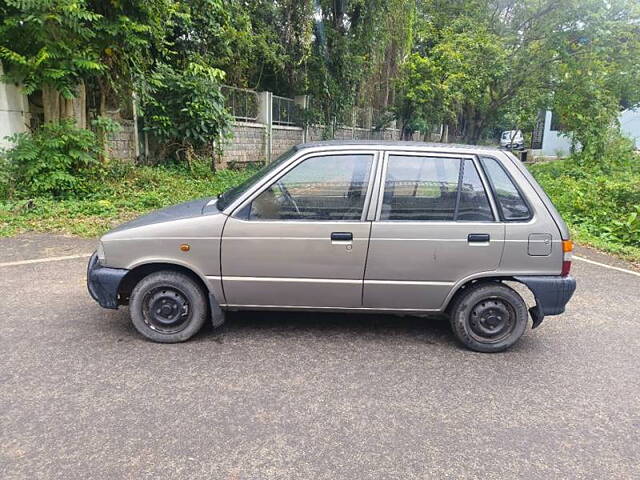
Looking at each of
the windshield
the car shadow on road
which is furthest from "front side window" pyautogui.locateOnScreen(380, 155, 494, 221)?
the car shadow on road

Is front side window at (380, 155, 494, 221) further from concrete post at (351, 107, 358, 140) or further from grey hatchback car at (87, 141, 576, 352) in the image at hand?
concrete post at (351, 107, 358, 140)

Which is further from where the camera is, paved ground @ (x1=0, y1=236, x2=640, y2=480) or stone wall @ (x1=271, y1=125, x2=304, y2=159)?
stone wall @ (x1=271, y1=125, x2=304, y2=159)

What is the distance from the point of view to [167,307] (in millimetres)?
3578

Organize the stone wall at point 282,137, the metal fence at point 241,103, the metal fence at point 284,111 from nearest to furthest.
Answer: the metal fence at point 241,103
the metal fence at point 284,111
the stone wall at point 282,137

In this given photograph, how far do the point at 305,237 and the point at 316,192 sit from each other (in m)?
0.38

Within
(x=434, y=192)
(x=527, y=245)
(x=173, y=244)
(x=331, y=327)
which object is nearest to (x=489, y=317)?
(x=527, y=245)

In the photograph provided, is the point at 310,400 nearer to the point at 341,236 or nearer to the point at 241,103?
the point at 341,236

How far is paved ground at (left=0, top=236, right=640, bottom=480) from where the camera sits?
2.36 m

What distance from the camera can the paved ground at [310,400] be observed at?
93.0 inches

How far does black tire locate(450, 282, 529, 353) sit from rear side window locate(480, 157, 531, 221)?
0.58 metres

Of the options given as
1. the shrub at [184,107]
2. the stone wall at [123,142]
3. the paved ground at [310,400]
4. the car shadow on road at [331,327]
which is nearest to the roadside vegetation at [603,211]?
the paved ground at [310,400]

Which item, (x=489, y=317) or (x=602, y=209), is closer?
(x=489, y=317)

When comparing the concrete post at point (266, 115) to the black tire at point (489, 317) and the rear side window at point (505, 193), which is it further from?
the black tire at point (489, 317)

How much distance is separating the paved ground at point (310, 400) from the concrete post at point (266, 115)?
472 inches
